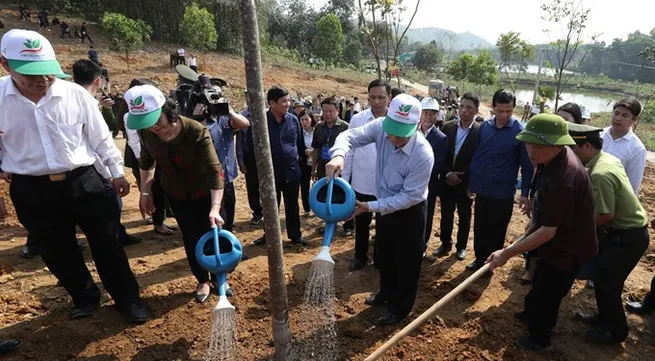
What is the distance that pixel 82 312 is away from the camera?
312 centimetres

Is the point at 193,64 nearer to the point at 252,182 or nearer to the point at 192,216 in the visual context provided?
the point at 252,182

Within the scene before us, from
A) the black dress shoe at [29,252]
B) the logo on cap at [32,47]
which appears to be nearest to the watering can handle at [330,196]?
the logo on cap at [32,47]

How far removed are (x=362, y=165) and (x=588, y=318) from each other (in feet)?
7.77

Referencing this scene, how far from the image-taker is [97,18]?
30031 millimetres

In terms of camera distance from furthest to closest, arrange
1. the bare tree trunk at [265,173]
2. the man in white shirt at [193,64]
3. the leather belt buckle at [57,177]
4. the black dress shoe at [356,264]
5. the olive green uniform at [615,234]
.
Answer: the man in white shirt at [193,64] < the black dress shoe at [356,264] < the olive green uniform at [615,234] < the leather belt buckle at [57,177] < the bare tree trunk at [265,173]

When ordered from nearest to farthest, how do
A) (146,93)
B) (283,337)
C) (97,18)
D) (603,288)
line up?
(146,93) < (283,337) < (603,288) < (97,18)

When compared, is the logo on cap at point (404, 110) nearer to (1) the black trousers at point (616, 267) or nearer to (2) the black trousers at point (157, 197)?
(1) the black trousers at point (616, 267)

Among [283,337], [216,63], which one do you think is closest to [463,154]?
[283,337]

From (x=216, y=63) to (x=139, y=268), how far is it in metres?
25.0

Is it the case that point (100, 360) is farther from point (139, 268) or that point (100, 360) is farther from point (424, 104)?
point (424, 104)

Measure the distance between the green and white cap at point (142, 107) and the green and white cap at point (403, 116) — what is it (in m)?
1.53

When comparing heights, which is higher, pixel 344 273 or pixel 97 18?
pixel 97 18

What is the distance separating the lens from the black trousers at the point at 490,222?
3805mm

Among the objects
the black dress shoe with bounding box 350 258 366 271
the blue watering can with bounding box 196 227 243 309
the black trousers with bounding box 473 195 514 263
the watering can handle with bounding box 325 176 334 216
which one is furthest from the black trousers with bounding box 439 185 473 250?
the blue watering can with bounding box 196 227 243 309
